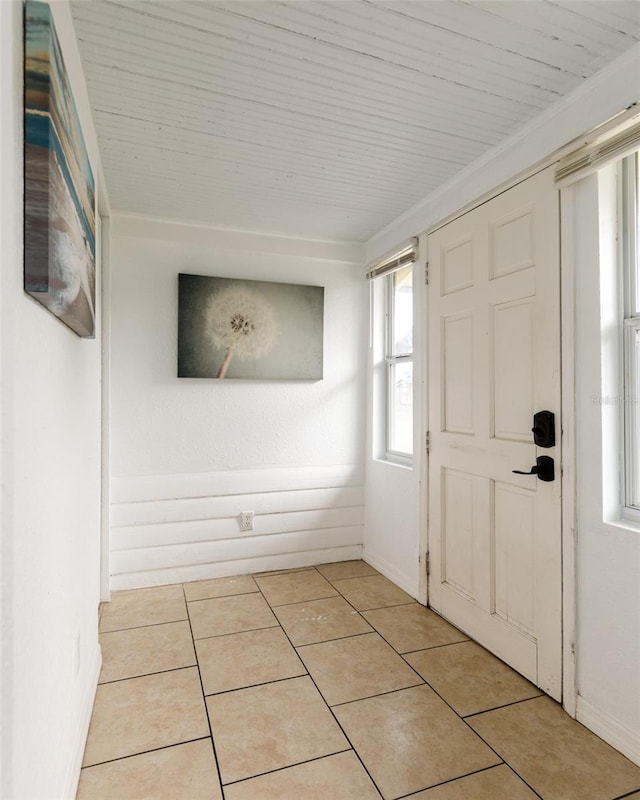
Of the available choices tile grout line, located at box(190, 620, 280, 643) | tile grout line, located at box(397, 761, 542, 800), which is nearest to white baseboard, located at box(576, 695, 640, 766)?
tile grout line, located at box(397, 761, 542, 800)

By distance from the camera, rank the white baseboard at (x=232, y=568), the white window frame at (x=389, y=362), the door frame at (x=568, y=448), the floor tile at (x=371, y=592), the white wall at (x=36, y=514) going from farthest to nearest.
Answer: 1. the white window frame at (x=389, y=362)
2. the white baseboard at (x=232, y=568)
3. the floor tile at (x=371, y=592)
4. the door frame at (x=568, y=448)
5. the white wall at (x=36, y=514)

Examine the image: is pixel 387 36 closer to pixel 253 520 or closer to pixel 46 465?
pixel 46 465

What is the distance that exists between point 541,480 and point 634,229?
1.03 m

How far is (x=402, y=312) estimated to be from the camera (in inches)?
134

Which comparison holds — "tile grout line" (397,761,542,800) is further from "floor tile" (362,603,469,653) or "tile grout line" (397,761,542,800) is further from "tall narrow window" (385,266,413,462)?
Result: "tall narrow window" (385,266,413,462)

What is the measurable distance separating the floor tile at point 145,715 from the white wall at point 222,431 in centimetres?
113

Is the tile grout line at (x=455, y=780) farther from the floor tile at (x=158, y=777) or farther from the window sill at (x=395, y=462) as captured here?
the window sill at (x=395, y=462)

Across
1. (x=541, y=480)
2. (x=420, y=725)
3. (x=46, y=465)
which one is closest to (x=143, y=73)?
(x=46, y=465)

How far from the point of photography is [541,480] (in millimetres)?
Answer: 1991

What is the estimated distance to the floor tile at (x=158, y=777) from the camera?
1.48 m

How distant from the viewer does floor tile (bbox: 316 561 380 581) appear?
3291 millimetres

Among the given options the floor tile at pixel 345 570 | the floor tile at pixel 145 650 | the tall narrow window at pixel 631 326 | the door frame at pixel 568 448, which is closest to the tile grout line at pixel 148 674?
the floor tile at pixel 145 650

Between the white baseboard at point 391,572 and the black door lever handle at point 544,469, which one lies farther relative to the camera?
the white baseboard at point 391,572

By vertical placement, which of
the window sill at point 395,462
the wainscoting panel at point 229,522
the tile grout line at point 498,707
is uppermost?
the window sill at point 395,462
